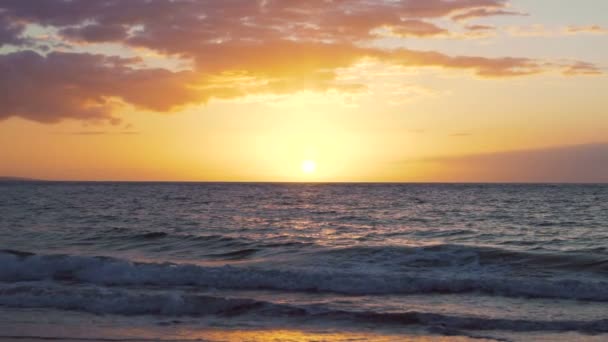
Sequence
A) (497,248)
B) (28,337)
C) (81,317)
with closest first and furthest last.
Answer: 1. (28,337)
2. (81,317)
3. (497,248)

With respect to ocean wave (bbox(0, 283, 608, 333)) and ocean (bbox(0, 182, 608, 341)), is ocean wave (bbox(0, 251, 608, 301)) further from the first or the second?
ocean wave (bbox(0, 283, 608, 333))

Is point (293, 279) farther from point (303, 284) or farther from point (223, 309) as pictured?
point (223, 309)

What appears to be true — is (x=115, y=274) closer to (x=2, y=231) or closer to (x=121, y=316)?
(x=121, y=316)

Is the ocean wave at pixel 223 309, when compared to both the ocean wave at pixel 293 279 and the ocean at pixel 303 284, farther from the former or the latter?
the ocean wave at pixel 293 279

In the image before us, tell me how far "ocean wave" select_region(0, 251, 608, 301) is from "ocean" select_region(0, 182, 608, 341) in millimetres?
54

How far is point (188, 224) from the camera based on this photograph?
3669 cm

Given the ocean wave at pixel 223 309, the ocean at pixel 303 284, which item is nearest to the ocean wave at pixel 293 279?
the ocean at pixel 303 284

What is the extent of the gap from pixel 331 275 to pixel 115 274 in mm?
6645

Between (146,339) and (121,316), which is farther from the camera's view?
(121,316)

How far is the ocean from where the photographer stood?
12.6 m

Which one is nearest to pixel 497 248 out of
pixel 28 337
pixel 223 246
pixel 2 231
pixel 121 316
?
pixel 223 246

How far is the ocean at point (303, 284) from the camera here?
496 inches

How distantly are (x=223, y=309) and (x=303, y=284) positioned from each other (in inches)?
158

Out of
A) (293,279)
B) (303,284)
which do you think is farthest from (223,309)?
(293,279)
